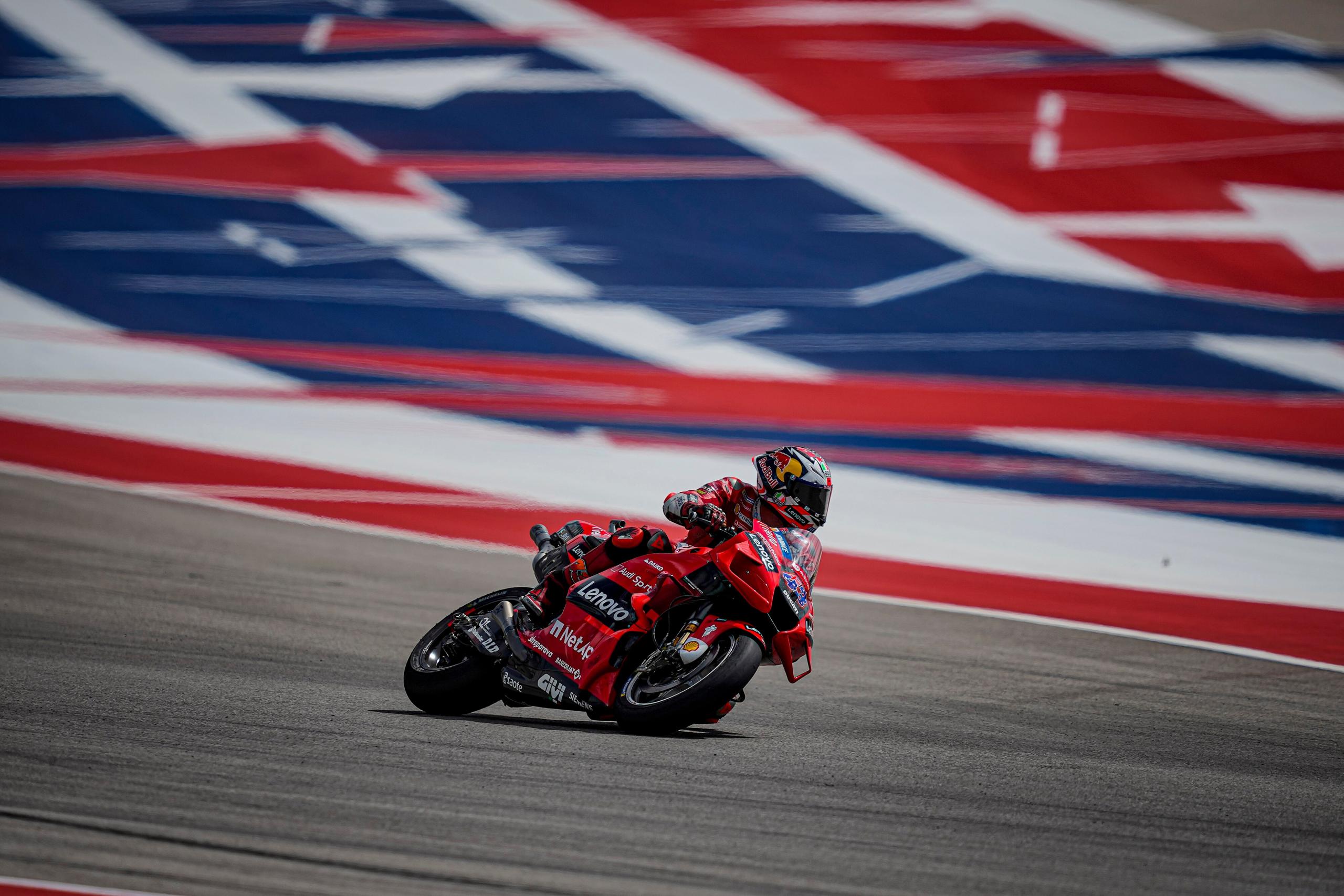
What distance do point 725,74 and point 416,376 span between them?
8.12 meters

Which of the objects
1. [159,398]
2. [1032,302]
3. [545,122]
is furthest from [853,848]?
[545,122]

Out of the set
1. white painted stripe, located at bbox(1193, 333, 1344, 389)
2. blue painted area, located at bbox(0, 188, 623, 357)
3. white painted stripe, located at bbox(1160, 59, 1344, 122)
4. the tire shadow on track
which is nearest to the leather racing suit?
the tire shadow on track

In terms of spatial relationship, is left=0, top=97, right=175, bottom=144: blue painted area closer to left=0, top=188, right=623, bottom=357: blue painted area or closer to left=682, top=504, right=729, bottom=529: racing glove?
left=0, top=188, right=623, bottom=357: blue painted area

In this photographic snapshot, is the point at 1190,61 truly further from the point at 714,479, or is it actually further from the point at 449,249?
the point at 449,249

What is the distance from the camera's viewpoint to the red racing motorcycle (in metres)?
6.44

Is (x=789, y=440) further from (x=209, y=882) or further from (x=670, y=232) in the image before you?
(x=209, y=882)

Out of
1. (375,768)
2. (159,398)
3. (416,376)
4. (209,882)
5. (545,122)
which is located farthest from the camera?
(545,122)

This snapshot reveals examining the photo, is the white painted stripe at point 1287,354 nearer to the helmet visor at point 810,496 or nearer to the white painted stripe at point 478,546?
the white painted stripe at point 478,546

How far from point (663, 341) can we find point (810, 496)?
13.4 m

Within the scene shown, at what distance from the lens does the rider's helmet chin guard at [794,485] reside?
22.8 feet

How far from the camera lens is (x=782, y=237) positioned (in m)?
22.0

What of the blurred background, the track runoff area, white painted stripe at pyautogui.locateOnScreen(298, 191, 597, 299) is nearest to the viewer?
the track runoff area

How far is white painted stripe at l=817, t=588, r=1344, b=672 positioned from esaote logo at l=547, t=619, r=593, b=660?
587 centimetres

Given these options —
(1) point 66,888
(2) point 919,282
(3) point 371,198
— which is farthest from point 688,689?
(3) point 371,198
